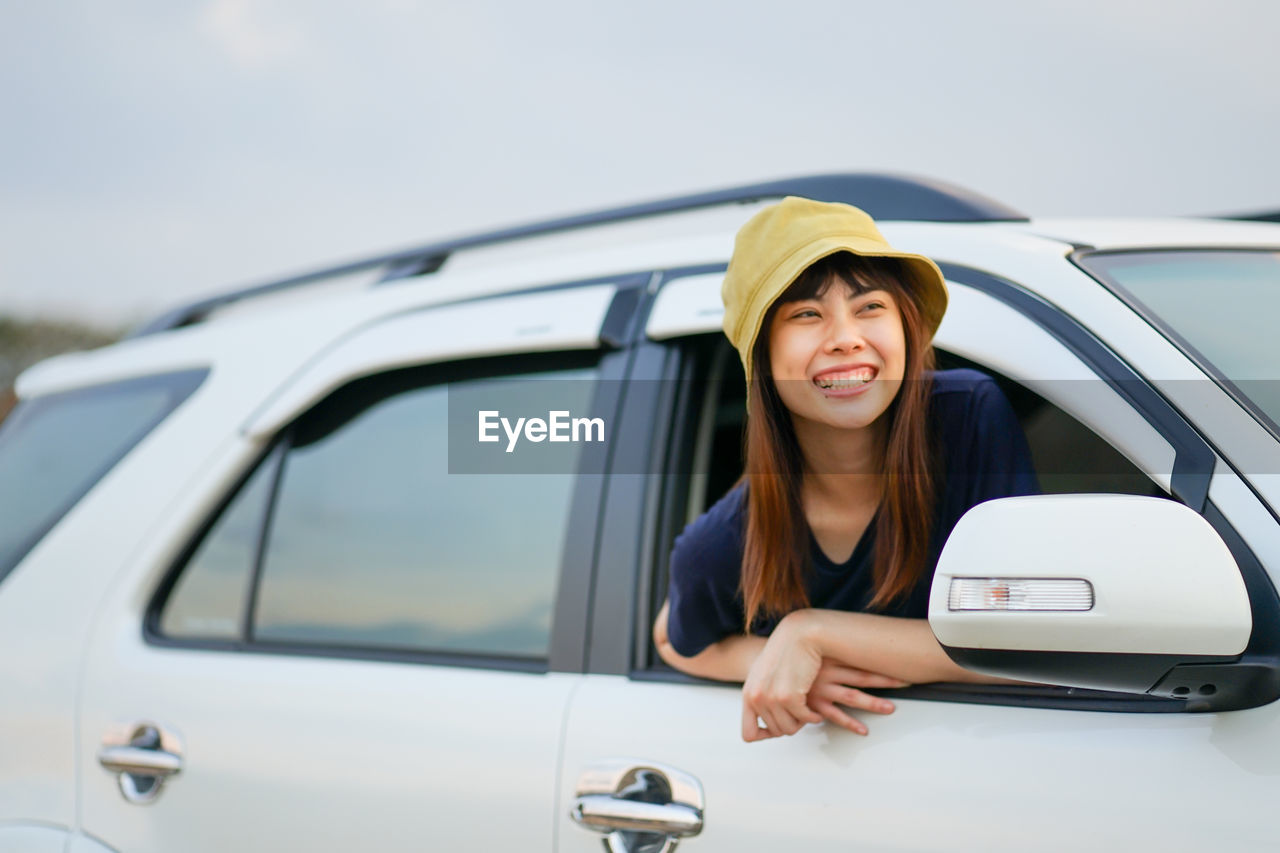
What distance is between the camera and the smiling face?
1.56m

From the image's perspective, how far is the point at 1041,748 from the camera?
1351mm

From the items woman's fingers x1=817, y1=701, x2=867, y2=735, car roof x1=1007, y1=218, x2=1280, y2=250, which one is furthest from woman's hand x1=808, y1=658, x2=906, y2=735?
car roof x1=1007, y1=218, x2=1280, y2=250

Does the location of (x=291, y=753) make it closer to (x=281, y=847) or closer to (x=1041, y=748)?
(x=281, y=847)

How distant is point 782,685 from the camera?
1.48m

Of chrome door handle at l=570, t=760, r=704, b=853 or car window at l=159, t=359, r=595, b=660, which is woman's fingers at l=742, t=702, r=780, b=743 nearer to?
chrome door handle at l=570, t=760, r=704, b=853

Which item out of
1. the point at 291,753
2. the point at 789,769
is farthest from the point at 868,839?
the point at 291,753

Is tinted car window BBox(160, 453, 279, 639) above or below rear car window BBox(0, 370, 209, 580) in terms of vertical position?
below

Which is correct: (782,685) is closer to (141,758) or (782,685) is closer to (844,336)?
(844,336)

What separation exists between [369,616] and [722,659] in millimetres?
778

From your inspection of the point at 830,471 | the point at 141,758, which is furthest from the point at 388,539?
the point at 830,471

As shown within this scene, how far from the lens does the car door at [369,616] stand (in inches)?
69.2

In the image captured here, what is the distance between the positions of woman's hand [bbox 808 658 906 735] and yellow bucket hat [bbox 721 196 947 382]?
1.44ft

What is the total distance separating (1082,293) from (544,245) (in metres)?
1.31

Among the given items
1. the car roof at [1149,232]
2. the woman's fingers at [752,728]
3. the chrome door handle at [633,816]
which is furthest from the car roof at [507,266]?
the chrome door handle at [633,816]
